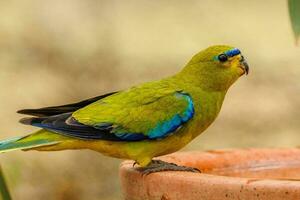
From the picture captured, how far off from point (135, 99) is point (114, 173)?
8.69ft

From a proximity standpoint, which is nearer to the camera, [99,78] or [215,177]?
[215,177]

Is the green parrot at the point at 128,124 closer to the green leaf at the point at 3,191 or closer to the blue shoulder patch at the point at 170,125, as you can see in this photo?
the blue shoulder patch at the point at 170,125

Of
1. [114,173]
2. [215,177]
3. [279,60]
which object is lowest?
[114,173]

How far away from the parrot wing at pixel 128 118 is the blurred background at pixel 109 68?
2.48m

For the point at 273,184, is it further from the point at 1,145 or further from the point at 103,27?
the point at 103,27

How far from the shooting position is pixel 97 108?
11.0 ft

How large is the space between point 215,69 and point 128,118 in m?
0.40

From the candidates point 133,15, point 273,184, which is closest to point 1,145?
point 273,184

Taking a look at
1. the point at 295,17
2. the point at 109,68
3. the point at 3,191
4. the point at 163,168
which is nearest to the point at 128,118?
the point at 163,168

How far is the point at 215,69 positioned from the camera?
11.7 feet

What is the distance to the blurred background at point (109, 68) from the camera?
19.4ft

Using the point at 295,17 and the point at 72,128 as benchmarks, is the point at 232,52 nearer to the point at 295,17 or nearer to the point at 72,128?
the point at 72,128

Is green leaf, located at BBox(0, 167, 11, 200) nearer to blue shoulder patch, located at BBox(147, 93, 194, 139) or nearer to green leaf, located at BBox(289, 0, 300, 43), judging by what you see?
blue shoulder patch, located at BBox(147, 93, 194, 139)

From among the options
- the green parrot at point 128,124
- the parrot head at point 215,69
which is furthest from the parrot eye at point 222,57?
the green parrot at point 128,124
